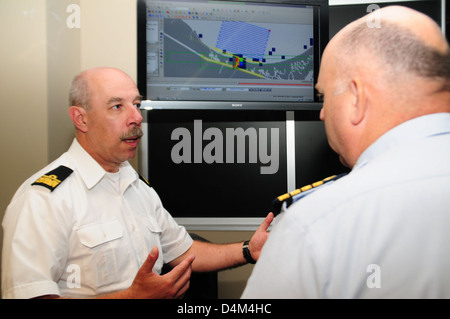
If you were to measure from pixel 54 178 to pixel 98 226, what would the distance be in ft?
0.80

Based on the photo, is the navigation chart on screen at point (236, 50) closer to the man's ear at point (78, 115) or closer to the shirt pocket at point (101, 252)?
the man's ear at point (78, 115)

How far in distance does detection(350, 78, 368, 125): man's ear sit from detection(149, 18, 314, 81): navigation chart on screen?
131 cm

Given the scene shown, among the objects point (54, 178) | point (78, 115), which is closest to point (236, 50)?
point (78, 115)

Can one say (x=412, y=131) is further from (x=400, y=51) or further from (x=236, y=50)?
(x=236, y=50)

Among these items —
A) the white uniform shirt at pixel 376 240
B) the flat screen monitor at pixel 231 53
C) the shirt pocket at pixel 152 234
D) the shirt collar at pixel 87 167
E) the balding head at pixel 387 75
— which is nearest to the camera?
the white uniform shirt at pixel 376 240

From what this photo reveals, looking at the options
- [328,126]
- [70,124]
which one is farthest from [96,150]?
[328,126]

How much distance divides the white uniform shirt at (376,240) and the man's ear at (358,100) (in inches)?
7.0

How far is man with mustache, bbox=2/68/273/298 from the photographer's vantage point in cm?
113

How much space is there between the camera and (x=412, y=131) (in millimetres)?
635

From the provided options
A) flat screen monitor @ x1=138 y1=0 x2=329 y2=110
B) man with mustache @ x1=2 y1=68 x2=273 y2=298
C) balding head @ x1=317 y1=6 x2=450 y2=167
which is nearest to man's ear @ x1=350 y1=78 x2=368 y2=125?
balding head @ x1=317 y1=6 x2=450 y2=167

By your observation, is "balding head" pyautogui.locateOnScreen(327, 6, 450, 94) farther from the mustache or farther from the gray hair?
the mustache

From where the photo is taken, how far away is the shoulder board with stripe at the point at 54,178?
4.10 feet

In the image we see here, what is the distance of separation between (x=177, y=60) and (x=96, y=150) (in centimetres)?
77

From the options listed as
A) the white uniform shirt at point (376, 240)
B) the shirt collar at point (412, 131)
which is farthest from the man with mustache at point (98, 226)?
the shirt collar at point (412, 131)
